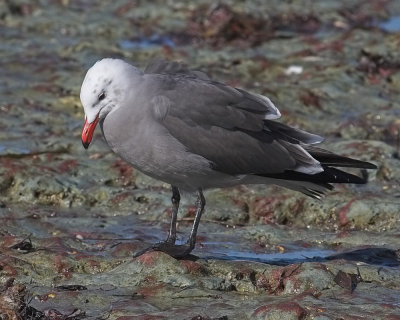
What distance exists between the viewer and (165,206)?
27.6 feet

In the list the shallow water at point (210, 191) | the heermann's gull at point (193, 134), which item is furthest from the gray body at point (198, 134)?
the shallow water at point (210, 191)

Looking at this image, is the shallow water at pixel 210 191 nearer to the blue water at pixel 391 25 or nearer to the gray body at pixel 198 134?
the blue water at pixel 391 25

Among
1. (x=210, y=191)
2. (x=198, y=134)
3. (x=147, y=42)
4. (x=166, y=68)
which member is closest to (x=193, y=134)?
(x=198, y=134)

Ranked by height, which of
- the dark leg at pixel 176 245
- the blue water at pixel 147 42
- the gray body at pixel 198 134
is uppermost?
the gray body at pixel 198 134

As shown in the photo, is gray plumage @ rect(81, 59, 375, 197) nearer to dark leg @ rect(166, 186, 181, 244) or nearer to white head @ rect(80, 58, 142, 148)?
white head @ rect(80, 58, 142, 148)

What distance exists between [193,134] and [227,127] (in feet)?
0.87

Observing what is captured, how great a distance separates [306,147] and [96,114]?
146 cm

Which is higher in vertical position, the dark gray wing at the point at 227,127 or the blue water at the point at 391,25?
the dark gray wing at the point at 227,127

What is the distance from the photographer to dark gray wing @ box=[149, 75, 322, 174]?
22.5ft

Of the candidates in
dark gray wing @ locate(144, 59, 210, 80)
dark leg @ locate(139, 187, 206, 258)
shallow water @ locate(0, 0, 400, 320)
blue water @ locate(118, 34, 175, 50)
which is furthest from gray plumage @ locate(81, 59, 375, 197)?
blue water @ locate(118, 34, 175, 50)

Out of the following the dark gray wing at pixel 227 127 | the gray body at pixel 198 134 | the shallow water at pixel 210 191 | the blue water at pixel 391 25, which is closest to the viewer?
the shallow water at pixel 210 191

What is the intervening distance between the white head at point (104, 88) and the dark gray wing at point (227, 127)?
0.20 m

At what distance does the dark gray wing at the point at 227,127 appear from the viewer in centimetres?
686

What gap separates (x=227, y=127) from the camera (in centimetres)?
703
